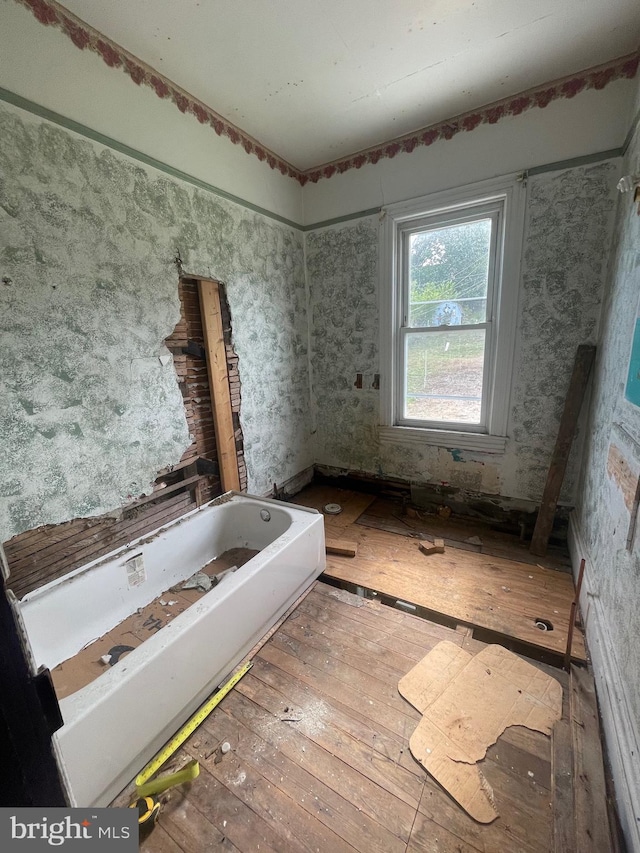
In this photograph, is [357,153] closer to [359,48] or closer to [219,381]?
[359,48]

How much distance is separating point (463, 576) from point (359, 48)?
9.09ft

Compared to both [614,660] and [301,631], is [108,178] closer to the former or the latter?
[301,631]

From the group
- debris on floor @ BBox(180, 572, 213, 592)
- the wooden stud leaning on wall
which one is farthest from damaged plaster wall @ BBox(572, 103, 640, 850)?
the wooden stud leaning on wall

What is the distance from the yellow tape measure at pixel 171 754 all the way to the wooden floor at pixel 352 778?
0.03m

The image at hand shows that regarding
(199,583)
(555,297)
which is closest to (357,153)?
(555,297)

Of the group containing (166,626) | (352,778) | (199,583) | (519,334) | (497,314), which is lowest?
(352,778)

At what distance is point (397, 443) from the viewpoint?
110 inches

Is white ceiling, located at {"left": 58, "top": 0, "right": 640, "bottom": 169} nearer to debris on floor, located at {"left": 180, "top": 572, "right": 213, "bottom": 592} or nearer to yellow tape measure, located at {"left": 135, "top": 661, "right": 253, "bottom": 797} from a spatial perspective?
debris on floor, located at {"left": 180, "top": 572, "right": 213, "bottom": 592}

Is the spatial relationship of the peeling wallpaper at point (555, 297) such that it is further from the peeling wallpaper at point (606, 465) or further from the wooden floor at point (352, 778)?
the wooden floor at point (352, 778)

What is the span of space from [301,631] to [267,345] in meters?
1.89

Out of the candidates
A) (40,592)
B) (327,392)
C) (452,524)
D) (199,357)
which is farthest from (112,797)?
(327,392)

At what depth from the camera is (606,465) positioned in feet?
5.10

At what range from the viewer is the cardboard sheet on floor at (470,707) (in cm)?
108

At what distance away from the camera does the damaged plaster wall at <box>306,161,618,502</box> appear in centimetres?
196
